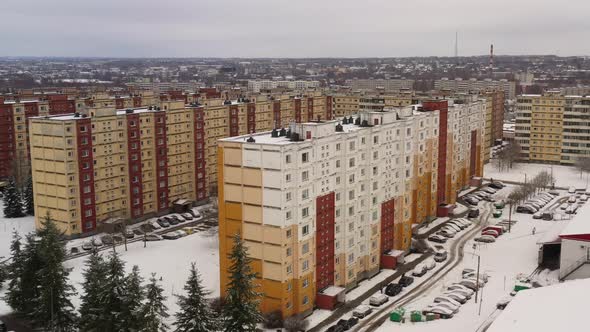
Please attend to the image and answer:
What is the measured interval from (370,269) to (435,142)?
2319 centimetres

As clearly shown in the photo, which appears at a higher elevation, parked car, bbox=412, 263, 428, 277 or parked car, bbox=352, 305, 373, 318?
parked car, bbox=412, 263, 428, 277

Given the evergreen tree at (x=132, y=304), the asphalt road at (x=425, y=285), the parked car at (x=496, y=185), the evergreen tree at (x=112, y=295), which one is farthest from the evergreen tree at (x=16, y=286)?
the parked car at (x=496, y=185)

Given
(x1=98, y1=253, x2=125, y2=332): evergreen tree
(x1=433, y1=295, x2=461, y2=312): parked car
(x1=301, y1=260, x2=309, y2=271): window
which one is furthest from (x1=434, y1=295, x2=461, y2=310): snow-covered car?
(x1=98, y1=253, x2=125, y2=332): evergreen tree

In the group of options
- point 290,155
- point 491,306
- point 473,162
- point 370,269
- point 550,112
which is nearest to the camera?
point 290,155

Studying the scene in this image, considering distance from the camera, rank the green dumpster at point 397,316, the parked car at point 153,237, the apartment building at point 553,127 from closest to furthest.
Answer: the green dumpster at point 397,316 → the parked car at point 153,237 → the apartment building at point 553,127

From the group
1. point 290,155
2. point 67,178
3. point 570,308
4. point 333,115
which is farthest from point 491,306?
point 333,115

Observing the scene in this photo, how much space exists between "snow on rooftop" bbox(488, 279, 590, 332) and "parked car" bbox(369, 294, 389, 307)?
11146 millimetres

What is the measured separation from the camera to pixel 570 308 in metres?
39.2

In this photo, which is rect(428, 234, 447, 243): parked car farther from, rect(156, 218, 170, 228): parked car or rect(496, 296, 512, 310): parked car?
rect(156, 218, 170, 228): parked car

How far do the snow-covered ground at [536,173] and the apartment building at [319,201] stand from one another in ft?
127

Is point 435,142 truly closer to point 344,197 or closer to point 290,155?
point 344,197

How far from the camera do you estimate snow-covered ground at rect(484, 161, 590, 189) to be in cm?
9419

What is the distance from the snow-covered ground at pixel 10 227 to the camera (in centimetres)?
6556

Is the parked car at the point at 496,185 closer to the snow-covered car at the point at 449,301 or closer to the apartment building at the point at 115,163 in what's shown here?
the apartment building at the point at 115,163
